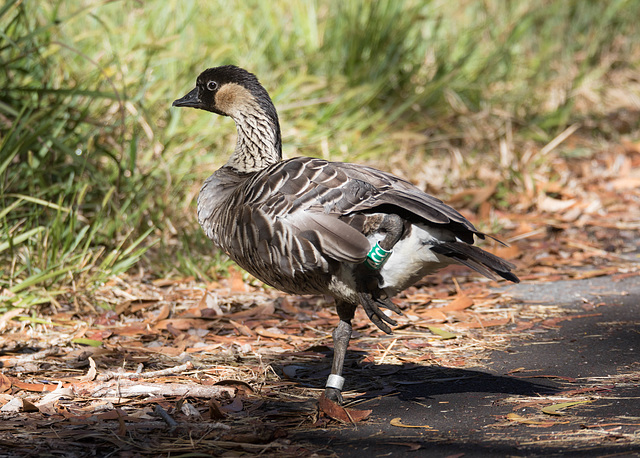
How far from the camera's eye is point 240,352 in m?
4.19

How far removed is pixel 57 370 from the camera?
12.6ft

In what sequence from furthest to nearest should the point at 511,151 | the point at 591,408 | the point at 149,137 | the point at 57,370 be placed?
the point at 511,151 < the point at 149,137 < the point at 57,370 < the point at 591,408

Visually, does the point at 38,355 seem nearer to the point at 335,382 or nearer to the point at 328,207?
the point at 335,382

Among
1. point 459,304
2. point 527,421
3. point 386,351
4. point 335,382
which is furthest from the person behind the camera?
point 459,304

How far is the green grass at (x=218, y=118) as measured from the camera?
523 cm

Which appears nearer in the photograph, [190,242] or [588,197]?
[190,242]

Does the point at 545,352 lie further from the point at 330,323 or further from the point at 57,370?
the point at 57,370

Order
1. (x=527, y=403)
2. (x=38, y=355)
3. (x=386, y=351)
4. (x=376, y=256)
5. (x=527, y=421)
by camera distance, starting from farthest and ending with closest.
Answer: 1. (x=386, y=351)
2. (x=38, y=355)
3. (x=376, y=256)
4. (x=527, y=403)
5. (x=527, y=421)

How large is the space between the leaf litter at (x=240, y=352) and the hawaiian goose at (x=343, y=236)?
486 millimetres

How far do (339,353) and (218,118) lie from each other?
419cm

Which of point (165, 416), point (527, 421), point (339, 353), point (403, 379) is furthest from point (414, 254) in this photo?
point (165, 416)

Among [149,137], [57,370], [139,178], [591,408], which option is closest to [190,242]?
[139,178]

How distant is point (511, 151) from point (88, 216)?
4.26 m

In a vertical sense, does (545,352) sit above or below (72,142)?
below
